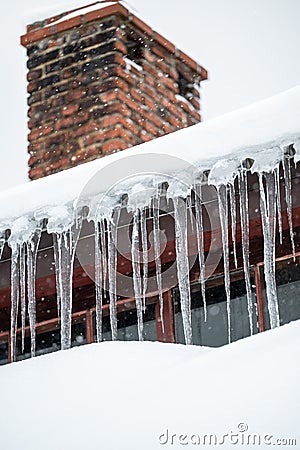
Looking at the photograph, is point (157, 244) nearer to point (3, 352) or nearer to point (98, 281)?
point (98, 281)

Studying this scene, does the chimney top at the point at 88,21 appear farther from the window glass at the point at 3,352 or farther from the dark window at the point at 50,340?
the window glass at the point at 3,352

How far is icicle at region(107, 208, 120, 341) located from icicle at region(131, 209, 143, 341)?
0.37 ft

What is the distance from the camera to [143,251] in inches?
199

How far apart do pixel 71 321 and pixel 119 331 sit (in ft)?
1.32

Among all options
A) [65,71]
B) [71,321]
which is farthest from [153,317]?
[65,71]

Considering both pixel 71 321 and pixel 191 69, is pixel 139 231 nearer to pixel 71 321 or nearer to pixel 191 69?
pixel 71 321

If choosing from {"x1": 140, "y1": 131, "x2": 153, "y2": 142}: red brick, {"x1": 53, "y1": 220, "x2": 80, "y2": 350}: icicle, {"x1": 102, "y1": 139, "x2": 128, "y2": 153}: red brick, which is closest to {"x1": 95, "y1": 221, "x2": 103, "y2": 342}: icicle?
{"x1": 53, "y1": 220, "x2": 80, "y2": 350}: icicle

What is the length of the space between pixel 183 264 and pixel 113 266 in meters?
0.46

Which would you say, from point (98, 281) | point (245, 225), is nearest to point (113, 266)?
point (98, 281)

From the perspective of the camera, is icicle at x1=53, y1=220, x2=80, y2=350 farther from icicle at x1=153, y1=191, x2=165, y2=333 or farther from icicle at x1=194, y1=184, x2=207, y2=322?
icicle at x1=194, y1=184, x2=207, y2=322

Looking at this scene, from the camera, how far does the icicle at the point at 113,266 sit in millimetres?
4816

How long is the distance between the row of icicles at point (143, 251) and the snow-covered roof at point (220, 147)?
134 mm

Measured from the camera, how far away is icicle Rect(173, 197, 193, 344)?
185 inches

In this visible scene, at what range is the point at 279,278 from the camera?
5066 mm
